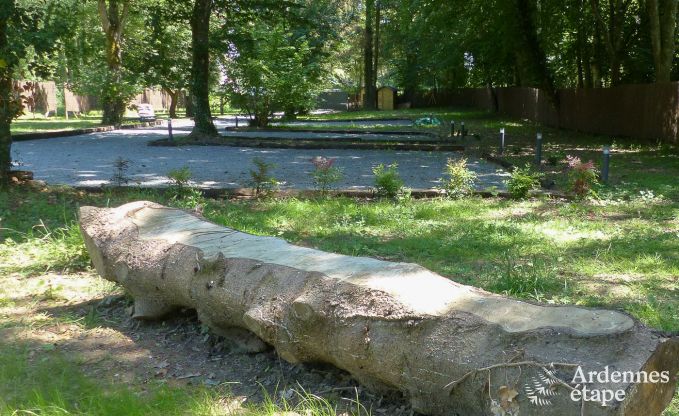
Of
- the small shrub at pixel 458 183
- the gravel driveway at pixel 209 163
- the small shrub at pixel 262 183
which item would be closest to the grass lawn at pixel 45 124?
the gravel driveway at pixel 209 163

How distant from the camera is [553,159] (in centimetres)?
1465

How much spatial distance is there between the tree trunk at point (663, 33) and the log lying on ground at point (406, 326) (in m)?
16.7

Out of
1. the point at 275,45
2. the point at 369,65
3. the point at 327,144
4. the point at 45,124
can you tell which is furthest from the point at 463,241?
the point at 369,65

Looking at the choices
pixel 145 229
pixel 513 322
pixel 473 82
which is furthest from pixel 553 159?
pixel 473 82

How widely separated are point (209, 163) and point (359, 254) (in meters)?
9.58

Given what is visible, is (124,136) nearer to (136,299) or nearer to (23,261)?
(23,261)

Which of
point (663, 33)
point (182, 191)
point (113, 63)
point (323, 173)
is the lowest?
point (182, 191)

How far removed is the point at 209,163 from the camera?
15.3 m

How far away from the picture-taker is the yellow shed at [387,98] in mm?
55938

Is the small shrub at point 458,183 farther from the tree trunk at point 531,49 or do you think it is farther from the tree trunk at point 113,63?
the tree trunk at point 113,63

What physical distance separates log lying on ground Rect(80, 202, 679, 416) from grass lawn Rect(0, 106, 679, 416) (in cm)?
39

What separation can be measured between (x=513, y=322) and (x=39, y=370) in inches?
107

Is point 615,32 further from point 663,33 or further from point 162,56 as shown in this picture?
point 162,56

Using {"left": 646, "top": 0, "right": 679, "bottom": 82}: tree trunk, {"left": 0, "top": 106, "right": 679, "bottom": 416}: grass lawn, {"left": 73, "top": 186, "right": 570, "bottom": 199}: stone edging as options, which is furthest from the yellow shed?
{"left": 73, "top": 186, "right": 570, "bottom": 199}: stone edging
